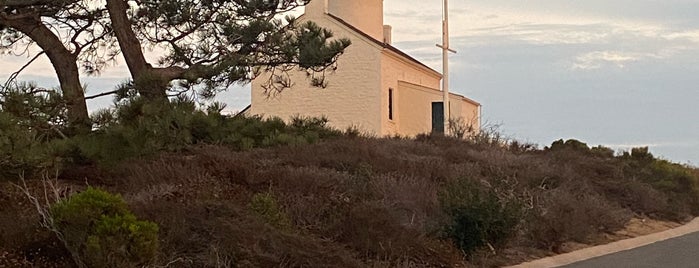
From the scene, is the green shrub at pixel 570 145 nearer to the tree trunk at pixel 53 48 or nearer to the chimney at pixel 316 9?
the chimney at pixel 316 9

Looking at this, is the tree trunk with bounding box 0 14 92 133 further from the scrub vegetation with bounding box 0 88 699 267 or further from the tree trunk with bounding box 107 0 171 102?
the scrub vegetation with bounding box 0 88 699 267

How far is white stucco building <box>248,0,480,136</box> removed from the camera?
1537 inches

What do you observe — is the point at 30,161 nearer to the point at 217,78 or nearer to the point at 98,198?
the point at 98,198

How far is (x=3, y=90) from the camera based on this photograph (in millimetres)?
15430

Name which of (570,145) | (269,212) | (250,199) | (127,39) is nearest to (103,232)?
(269,212)

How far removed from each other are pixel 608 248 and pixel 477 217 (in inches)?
159

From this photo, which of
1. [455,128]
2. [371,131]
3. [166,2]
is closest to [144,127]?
[166,2]

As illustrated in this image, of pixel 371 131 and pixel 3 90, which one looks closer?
pixel 3 90

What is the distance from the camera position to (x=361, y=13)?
1711 inches

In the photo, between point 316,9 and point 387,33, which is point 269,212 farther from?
point 387,33

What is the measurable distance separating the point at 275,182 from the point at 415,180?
349cm

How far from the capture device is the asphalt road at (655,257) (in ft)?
49.9

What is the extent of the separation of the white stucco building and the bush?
88.3 feet

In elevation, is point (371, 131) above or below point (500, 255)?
above
